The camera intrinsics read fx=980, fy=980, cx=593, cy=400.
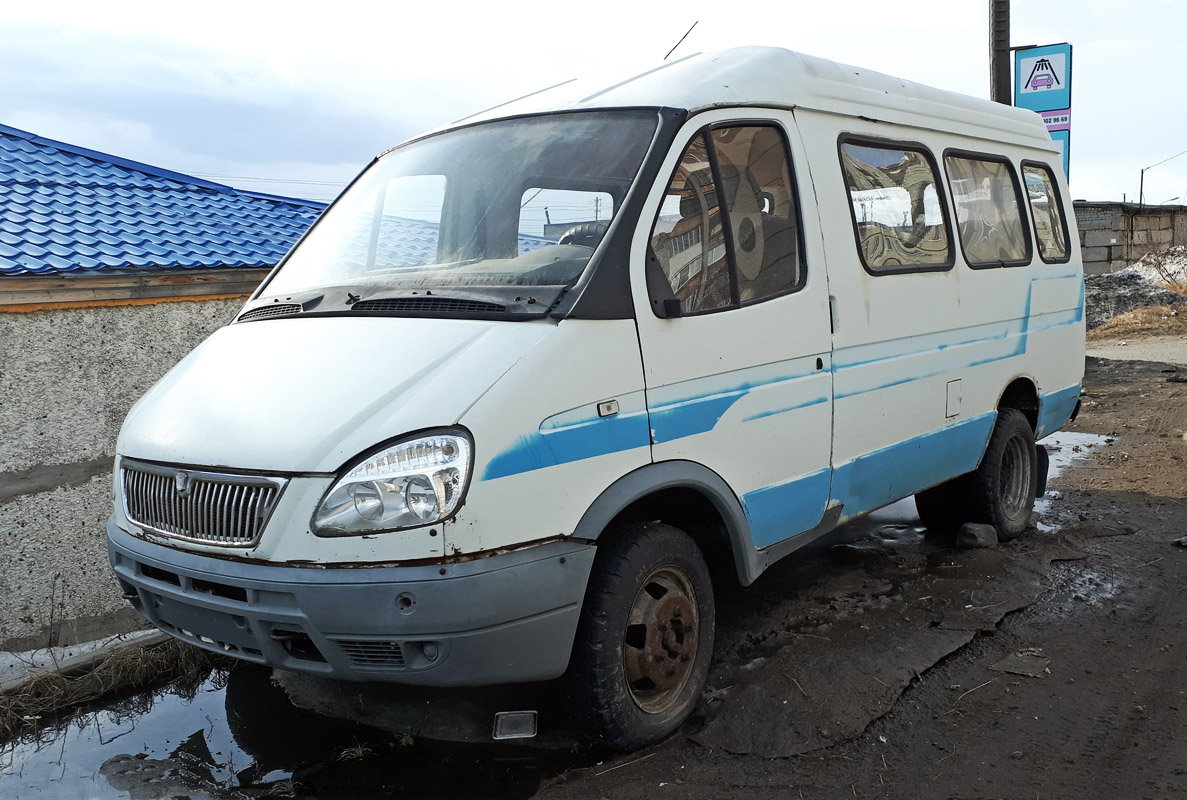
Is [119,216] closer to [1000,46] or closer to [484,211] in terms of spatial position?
[484,211]

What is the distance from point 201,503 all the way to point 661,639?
159 centimetres

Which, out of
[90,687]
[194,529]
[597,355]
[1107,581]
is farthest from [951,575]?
[90,687]

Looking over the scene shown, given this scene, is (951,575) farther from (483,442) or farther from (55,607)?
(55,607)

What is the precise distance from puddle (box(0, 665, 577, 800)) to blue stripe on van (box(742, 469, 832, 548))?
3.62 ft

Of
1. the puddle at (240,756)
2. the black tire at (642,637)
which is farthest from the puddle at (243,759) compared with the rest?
the black tire at (642,637)

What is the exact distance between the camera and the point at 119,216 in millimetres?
6758

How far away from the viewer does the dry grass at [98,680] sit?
12.8ft

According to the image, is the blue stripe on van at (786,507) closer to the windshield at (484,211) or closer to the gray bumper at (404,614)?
the gray bumper at (404,614)

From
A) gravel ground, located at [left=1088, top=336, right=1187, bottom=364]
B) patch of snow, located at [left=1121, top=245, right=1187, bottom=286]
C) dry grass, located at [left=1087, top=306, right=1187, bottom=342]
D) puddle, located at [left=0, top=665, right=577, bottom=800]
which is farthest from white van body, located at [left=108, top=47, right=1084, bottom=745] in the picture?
patch of snow, located at [left=1121, top=245, right=1187, bottom=286]

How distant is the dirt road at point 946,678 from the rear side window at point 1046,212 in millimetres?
1710

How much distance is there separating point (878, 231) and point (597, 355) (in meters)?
1.94

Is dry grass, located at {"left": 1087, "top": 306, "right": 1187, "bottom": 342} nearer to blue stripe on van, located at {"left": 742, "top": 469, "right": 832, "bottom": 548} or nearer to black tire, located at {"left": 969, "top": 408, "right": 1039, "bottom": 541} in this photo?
black tire, located at {"left": 969, "top": 408, "right": 1039, "bottom": 541}

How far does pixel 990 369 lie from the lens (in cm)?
527

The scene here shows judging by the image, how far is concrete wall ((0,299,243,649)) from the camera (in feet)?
17.1
